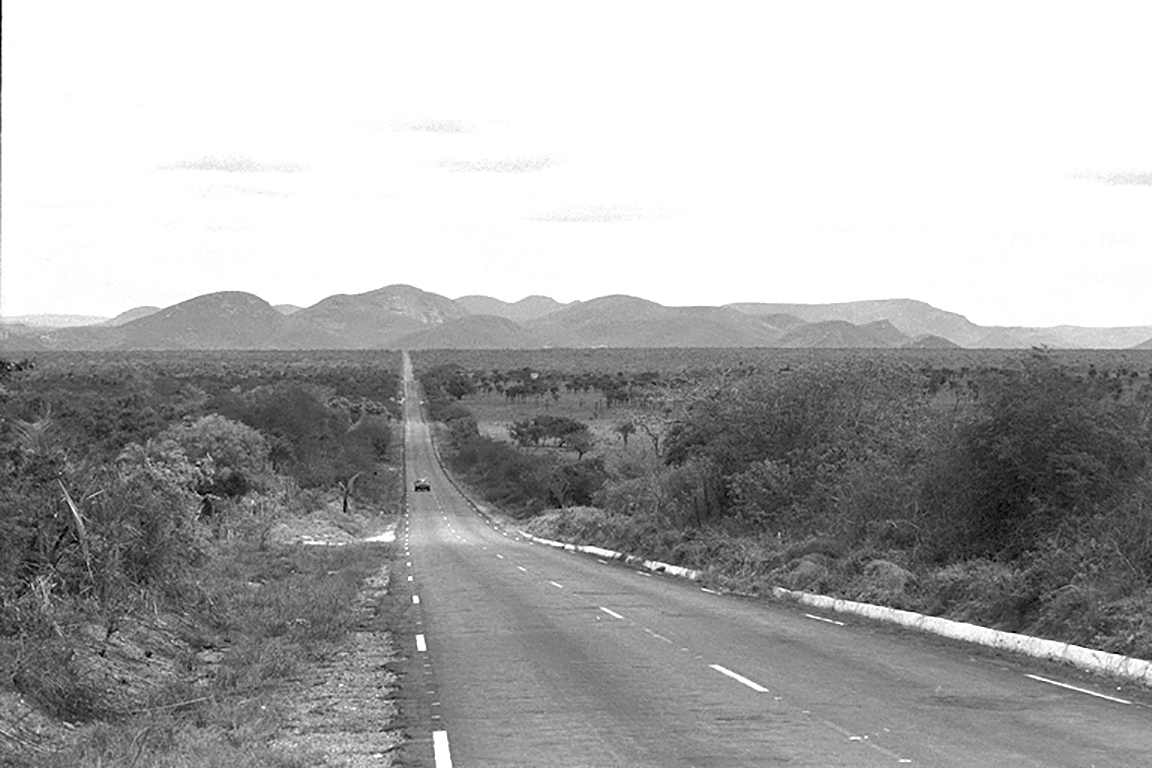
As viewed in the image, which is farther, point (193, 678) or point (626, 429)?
point (626, 429)

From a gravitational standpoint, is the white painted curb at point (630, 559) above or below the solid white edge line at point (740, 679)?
below

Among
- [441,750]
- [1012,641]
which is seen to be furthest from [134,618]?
[1012,641]

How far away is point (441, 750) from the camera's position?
11820mm

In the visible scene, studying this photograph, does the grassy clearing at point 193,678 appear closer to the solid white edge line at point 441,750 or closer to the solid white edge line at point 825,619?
the solid white edge line at point 441,750

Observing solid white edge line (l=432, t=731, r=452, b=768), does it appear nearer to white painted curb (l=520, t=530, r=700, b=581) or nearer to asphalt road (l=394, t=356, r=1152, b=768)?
asphalt road (l=394, t=356, r=1152, b=768)

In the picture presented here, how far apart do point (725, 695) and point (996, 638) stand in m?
5.99

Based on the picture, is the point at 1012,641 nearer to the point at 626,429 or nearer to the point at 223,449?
the point at 223,449

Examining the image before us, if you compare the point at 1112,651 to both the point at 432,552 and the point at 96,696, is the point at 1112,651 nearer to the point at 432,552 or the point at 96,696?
the point at 96,696

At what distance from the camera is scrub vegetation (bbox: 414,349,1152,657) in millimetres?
19750

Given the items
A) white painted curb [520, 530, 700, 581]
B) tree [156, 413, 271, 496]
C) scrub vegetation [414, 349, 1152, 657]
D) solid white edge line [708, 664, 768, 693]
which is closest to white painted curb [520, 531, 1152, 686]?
scrub vegetation [414, 349, 1152, 657]

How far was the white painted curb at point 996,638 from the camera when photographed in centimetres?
1612

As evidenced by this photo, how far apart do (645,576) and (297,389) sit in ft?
197

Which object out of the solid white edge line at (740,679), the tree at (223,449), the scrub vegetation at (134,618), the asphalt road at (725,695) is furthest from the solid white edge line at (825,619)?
the tree at (223,449)

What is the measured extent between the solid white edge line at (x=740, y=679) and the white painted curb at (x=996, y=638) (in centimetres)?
416
